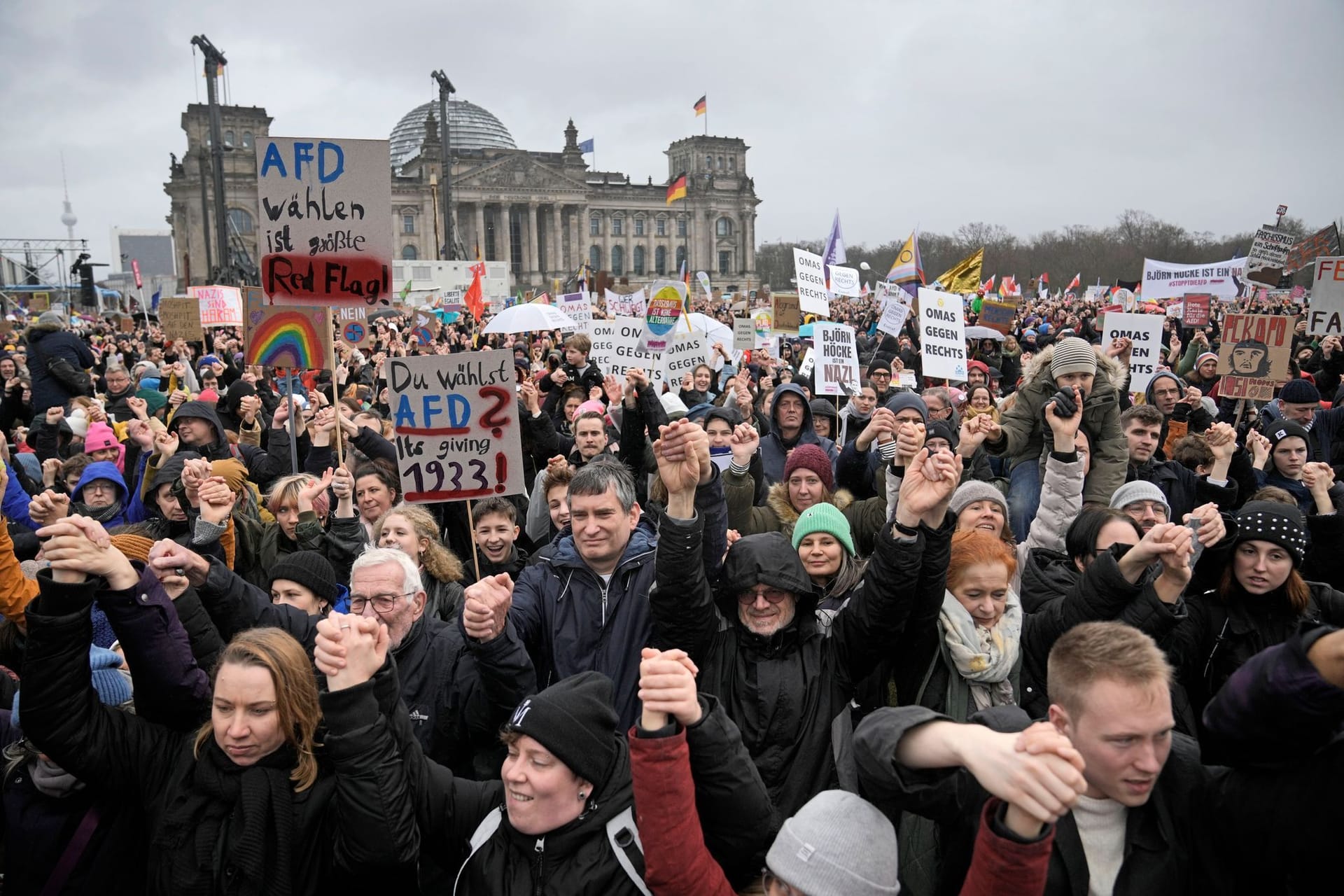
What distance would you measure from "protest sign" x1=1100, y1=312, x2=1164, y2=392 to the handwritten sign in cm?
685

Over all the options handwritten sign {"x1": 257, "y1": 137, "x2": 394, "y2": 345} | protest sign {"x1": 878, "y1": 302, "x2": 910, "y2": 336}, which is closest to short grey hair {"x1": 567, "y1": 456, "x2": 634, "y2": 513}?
handwritten sign {"x1": 257, "y1": 137, "x2": 394, "y2": 345}

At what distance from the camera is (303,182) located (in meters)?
4.79

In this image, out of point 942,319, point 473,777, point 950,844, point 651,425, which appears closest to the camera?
point 950,844

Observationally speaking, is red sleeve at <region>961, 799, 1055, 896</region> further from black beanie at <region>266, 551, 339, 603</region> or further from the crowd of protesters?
black beanie at <region>266, 551, 339, 603</region>

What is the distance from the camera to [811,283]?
1169 cm

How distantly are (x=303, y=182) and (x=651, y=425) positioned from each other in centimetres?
230

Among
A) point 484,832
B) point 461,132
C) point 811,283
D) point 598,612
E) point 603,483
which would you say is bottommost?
point 484,832

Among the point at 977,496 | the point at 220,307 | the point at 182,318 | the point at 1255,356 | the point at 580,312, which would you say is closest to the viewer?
the point at 977,496

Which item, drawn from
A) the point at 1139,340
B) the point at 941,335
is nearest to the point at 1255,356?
the point at 1139,340

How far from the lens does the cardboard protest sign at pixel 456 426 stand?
4.23 meters

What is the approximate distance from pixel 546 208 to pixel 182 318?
7862 cm

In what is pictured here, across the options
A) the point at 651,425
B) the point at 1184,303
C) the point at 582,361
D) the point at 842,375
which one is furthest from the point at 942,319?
the point at 1184,303

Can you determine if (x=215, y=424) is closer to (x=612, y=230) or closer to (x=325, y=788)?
(x=325, y=788)

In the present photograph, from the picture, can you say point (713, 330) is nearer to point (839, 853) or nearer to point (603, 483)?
point (603, 483)
